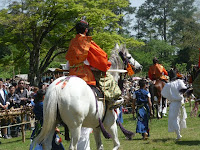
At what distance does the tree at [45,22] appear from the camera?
25391 millimetres

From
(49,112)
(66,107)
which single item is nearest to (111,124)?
(66,107)

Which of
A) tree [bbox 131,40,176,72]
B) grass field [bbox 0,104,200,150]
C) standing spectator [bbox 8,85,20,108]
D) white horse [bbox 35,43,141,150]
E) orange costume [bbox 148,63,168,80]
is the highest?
tree [bbox 131,40,176,72]

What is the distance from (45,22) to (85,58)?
2031 cm

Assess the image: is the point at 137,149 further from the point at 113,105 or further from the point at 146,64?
the point at 146,64

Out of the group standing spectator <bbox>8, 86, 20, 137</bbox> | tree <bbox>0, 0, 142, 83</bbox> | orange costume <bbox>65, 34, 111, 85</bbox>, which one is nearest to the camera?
orange costume <bbox>65, 34, 111, 85</bbox>

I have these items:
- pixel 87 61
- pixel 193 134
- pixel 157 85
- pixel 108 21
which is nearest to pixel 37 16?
pixel 108 21

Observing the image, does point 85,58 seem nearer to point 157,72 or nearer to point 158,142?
point 158,142

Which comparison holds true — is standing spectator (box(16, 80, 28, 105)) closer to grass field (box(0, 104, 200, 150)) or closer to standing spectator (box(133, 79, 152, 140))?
grass field (box(0, 104, 200, 150))

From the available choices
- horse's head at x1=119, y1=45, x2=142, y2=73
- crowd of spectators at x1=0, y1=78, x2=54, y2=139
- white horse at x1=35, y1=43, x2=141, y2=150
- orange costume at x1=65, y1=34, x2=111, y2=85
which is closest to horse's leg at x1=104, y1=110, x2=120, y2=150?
orange costume at x1=65, y1=34, x2=111, y2=85

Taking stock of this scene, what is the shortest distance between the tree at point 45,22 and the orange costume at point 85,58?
1842 cm

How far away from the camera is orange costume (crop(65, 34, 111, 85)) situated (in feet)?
22.9

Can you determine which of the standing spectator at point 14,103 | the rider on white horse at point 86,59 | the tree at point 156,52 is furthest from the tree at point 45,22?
the tree at point 156,52

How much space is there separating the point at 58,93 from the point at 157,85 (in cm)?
1047

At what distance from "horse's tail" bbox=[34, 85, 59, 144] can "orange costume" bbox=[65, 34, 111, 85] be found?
108 cm
